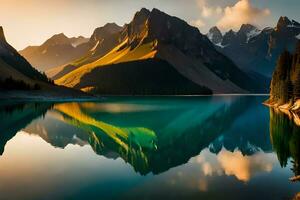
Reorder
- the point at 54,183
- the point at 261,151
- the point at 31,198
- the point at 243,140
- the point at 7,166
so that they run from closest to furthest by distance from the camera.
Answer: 1. the point at 31,198
2. the point at 54,183
3. the point at 7,166
4. the point at 261,151
5. the point at 243,140

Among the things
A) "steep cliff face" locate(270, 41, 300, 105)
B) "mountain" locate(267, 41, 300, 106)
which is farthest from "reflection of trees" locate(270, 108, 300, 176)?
"mountain" locate(267, 41, 300, 106)

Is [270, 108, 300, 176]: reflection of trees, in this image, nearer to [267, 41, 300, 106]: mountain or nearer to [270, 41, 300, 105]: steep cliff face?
[270, 41, 300, 105]: steep cliff face

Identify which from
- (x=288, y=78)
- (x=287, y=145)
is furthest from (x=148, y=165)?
(x=288, y=78)

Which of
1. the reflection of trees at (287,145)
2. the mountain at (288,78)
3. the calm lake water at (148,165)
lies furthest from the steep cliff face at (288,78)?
the calm lake water at (148,165)

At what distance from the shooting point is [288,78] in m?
132

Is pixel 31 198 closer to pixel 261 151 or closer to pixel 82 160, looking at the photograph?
pixel 82 160

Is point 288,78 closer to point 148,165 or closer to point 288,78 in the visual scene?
point 288,78

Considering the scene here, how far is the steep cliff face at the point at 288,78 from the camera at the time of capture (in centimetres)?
11276

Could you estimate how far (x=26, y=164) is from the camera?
37.7 m

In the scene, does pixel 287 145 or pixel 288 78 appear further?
pixel 288 78

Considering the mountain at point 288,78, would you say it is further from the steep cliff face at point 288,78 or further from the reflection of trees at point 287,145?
the reflection of trees at point 287,145

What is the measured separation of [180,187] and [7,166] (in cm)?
1826

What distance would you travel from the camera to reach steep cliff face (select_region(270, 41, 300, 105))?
113 meters

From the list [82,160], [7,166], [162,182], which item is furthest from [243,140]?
[7,166]
